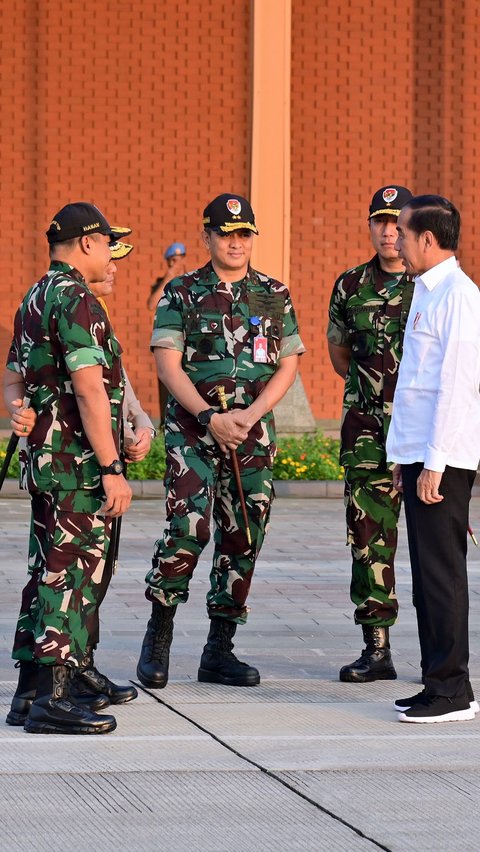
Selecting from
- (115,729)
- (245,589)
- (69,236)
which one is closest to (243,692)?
(245,589)

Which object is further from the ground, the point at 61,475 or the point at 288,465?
the point at 61,475

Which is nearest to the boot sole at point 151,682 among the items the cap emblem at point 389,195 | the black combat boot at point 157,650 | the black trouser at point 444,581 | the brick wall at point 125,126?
Answer: the black combat boot at point 157,650

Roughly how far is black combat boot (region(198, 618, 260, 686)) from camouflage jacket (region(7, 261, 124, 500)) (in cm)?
131

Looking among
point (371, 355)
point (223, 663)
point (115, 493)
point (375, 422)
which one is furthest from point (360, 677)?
point (115, 493)

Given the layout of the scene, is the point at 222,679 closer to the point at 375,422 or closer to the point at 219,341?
the point at 375,422

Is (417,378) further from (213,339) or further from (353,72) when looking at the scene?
(353,72)

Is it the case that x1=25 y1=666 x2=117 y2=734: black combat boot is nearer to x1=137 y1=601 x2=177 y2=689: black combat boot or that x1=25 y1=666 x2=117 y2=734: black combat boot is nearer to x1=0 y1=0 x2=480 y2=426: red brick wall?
x1=137 y1=601 x2=177 y2=689: black combat boot

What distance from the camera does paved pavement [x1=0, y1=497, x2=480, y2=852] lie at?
4.71 metres

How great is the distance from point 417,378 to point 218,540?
4.43 ft

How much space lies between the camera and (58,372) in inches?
234

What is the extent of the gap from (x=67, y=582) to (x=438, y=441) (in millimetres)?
1416

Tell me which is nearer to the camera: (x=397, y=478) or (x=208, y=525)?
(x=397, y=478)

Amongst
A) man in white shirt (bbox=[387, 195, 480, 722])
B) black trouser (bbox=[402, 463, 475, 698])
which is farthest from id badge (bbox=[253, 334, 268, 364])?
black trouser (bbox=[402, 463, 475, 698])

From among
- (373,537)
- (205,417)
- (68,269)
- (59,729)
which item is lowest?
(59,729)
